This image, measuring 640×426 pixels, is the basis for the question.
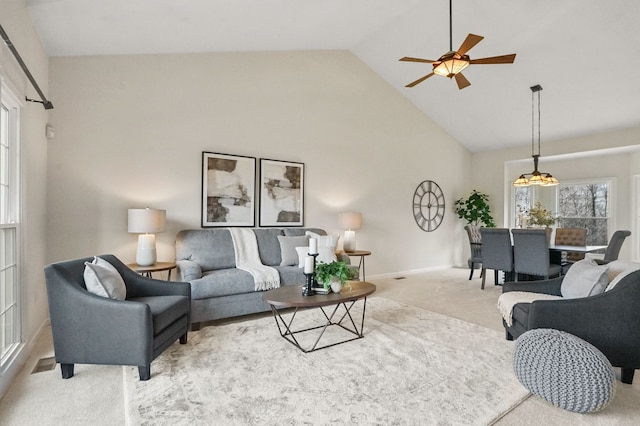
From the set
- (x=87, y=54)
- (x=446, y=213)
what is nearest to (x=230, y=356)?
Result: (x=87, y=54)

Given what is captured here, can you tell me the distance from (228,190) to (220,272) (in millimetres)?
1300

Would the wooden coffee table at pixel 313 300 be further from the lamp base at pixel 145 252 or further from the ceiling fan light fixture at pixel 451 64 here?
the ceiling fan light fixture at pixel 451 64

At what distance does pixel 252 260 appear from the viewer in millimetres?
4363

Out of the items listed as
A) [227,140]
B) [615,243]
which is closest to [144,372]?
[227,140]

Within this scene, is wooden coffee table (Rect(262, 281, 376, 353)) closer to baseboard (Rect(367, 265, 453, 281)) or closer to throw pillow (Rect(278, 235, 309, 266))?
throw pillow (Rect(278, 235, 309, 266))

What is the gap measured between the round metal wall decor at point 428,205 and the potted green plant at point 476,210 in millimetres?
498

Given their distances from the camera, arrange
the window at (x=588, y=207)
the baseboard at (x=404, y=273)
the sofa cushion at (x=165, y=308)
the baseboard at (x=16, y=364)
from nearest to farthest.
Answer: the baseboard at (x=16, y=364), the sofa cushion at (x=165, y=308), the baseboard at (x=404, y=273), the window at (x=588, y=207)

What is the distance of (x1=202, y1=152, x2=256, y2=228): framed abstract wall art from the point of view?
4.50 meters

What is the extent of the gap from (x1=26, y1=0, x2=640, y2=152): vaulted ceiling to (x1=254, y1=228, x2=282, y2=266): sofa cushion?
2.52 metres

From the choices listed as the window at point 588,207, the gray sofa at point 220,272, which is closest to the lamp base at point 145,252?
the gray sofa at point 220,272

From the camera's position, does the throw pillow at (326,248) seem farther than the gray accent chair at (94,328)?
Yes

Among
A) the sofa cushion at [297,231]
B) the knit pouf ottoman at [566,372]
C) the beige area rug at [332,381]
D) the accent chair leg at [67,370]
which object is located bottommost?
the beige area rug at [332,381]

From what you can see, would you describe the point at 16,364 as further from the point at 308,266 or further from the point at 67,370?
the point at 308,266

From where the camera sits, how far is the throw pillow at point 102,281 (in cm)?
247
